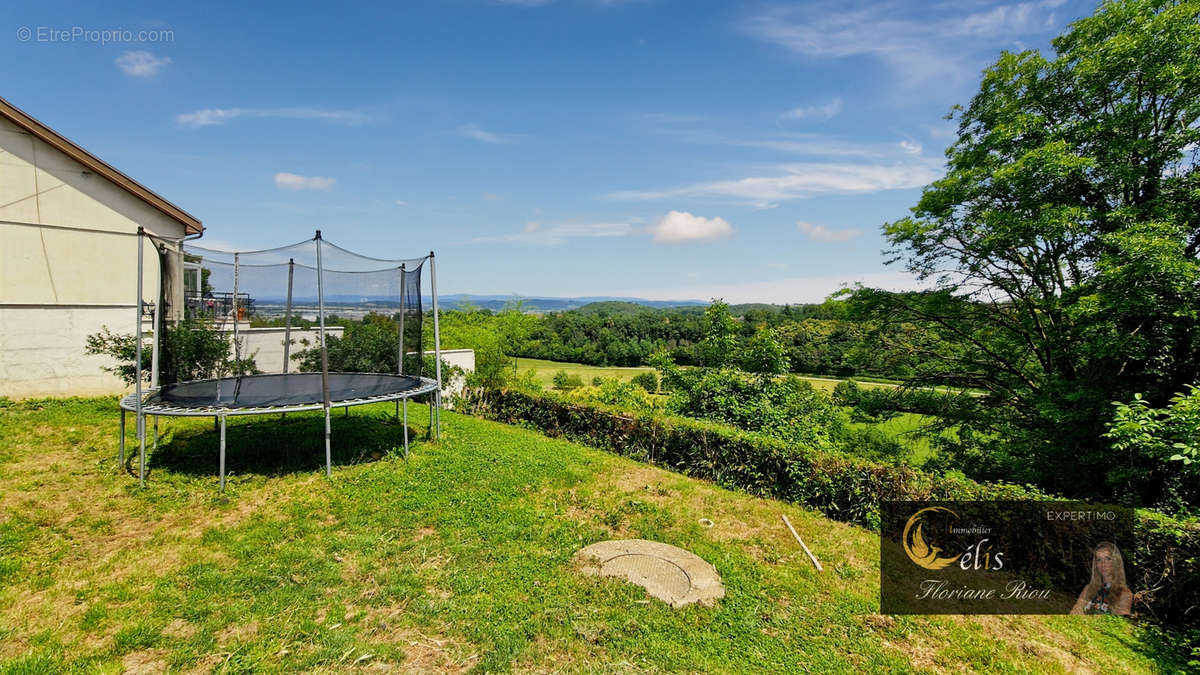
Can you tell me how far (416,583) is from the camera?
12.5ft

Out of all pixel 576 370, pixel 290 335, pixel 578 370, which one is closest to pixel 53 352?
pixel 290 335

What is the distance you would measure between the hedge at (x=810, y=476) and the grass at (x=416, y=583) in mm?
385

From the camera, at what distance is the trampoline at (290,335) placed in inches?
226

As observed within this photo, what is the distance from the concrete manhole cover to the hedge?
2425mm

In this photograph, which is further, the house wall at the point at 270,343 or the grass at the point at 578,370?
the grass at the point at 578,370

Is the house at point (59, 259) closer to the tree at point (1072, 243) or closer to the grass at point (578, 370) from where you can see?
the tree at point (1072, 243)

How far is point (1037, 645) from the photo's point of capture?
3.44 m

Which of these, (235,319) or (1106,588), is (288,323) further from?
(1106,588)

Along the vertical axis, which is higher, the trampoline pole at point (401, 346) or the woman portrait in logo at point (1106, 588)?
the trampoline pole at point (401, 346)

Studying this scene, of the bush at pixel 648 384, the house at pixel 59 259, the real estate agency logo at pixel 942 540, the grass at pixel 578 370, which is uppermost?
the house at pixel 59 259

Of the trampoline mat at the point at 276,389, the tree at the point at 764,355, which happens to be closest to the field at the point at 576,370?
the tree at the point at 764,355

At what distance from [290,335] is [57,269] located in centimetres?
540

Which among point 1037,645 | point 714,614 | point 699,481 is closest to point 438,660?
point 714,614

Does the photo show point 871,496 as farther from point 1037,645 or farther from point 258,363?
point 258,363
